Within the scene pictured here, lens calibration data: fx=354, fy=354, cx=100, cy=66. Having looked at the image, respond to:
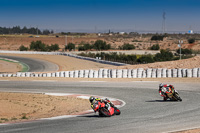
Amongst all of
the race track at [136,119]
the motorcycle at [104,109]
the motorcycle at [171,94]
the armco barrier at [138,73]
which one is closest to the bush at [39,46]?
the armco barrier at [138,73]

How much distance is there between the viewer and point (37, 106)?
17688 millimetres

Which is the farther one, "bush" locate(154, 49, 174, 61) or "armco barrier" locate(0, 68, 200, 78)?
"bush" locate(154, 49, 174, 61)

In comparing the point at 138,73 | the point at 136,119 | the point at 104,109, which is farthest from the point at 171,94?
the point at 138,73

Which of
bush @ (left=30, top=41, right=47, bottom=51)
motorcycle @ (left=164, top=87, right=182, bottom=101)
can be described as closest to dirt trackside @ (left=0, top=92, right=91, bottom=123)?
motorcycle @ (left=164, top=87, right=182, bottom=101)

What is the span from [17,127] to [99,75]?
20.6 m

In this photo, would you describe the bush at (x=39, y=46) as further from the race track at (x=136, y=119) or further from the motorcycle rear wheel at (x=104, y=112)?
the motorcycle rear wheel at (x=104, y=112)

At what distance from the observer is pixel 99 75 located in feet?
104

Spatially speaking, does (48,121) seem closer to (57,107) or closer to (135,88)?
(57,107)

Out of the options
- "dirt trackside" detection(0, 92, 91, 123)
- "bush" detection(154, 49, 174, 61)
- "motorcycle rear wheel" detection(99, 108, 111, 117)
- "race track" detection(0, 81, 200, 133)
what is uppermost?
"motorcycle rear wheel" detection(99, 108, 111, 117)

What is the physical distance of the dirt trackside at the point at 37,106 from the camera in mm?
15148

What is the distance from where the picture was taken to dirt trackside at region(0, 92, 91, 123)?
15.1 meters

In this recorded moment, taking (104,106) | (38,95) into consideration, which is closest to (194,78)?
(38,95)

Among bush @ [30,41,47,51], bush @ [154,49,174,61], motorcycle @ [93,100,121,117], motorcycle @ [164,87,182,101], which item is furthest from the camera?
bush @ [30,41,47,51]

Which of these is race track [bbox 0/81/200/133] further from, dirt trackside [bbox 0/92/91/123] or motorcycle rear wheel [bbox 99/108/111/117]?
dirt trackside [bbox 0/92/91/123]
